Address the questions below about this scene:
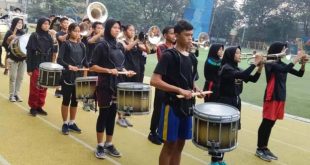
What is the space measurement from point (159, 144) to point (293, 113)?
5623 mm

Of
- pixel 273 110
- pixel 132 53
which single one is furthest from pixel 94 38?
pixel 273 110

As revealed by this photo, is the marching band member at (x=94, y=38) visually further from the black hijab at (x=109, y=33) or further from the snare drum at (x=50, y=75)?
the black hijab at (x=109, y=33)

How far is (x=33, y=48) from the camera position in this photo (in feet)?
23.0

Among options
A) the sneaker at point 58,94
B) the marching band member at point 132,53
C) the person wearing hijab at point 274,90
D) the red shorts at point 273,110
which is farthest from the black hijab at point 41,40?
the red shorts at point 273,110

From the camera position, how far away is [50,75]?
636cm

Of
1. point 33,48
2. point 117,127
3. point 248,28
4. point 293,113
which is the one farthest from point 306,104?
point 248,28

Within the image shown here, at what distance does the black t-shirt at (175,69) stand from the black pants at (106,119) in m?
1.50

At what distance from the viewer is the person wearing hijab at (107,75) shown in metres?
5.15

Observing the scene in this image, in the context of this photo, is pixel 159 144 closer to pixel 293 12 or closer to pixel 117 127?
pixel 117 127

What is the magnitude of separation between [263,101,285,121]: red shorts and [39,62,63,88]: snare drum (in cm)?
343

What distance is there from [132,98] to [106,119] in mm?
611

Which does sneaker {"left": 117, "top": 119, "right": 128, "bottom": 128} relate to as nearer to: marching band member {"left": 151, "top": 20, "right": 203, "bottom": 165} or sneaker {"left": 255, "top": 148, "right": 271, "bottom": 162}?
sneaker {"left": 255, "top": 148, "right": 271, "bottom": 162}

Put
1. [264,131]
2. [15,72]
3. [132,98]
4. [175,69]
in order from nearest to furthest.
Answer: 1. [175,69]
2. [132,98]
3. [264,131]
4. [15,72]

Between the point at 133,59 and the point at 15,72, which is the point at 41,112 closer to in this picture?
the point at 15,72
